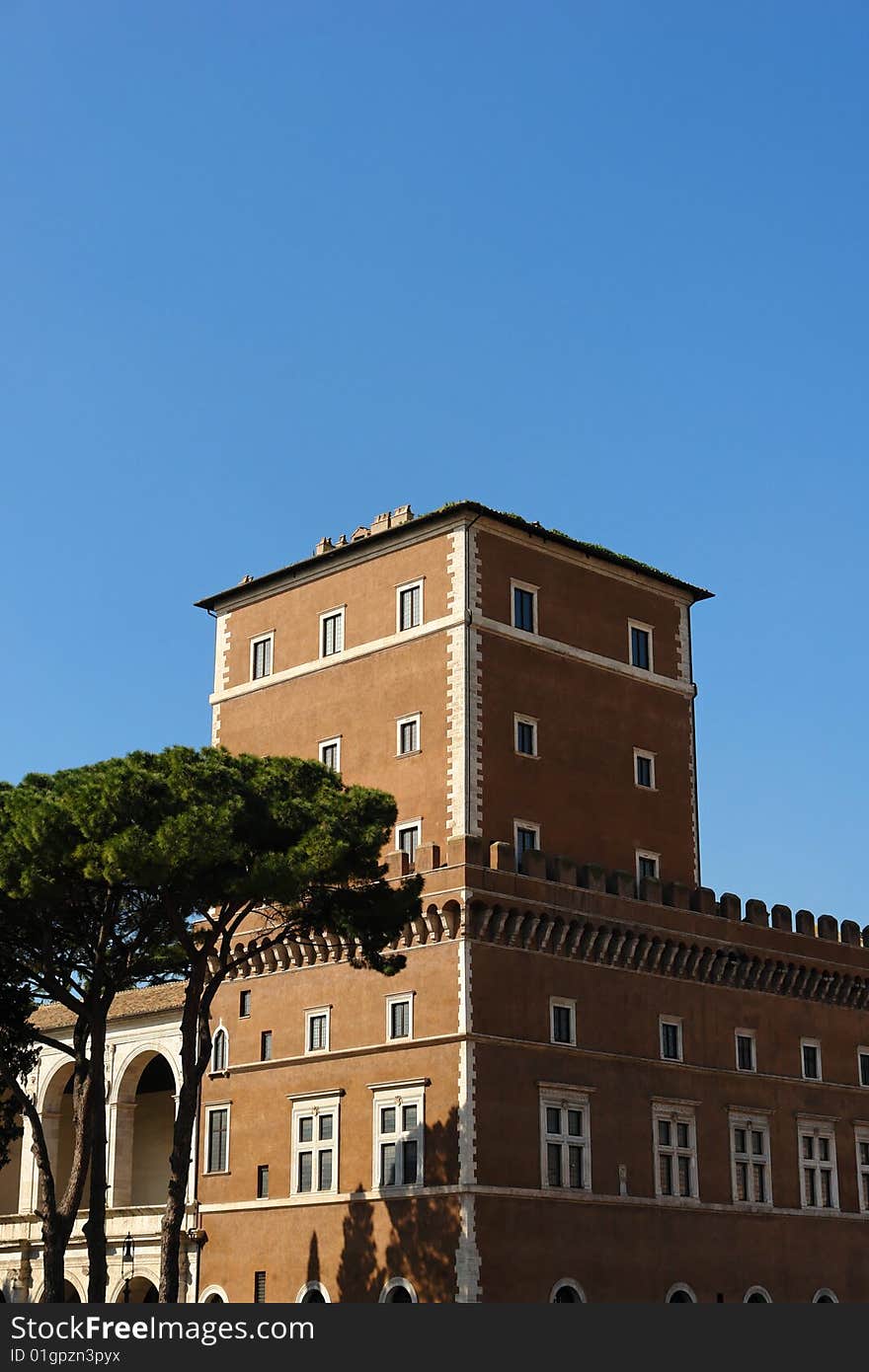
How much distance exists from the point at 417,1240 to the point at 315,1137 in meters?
5.02

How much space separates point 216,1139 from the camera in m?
53.9

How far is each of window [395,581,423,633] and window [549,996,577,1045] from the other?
11628mm

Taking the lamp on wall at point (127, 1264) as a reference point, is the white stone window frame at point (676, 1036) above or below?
above

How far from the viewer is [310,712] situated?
56.0m

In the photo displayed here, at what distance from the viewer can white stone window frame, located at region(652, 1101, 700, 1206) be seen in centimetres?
A: 5109

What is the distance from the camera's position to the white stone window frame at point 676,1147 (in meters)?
51.1

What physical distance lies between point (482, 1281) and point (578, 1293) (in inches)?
133

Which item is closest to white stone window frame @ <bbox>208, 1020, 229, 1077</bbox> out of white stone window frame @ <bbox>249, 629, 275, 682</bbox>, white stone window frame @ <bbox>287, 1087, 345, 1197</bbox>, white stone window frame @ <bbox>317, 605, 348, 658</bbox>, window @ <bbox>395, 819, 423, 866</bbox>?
white stone window frame @ <bbox>287, 1087, 345, 1197</bbox>

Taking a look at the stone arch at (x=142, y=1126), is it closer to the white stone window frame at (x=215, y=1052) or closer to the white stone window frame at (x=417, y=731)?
the white stone window frame at (x=215, y=1052)

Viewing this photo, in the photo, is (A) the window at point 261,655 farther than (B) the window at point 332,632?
Yes

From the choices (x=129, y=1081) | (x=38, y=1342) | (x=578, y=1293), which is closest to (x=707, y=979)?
(x=578, y=1293)

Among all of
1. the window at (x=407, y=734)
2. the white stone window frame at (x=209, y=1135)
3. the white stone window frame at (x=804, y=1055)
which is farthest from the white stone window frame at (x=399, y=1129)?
the white stone window frame at (x=804, y=1055)

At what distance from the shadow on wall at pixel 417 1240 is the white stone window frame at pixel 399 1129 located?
0.22m

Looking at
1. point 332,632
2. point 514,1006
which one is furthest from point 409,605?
point 514,1006
